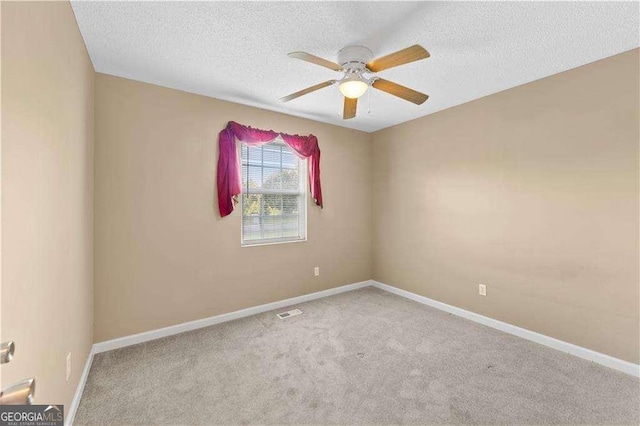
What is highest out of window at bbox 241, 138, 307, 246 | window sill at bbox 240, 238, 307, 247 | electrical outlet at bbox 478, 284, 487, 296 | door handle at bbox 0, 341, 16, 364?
window at bbox 241, 138, 307, 246

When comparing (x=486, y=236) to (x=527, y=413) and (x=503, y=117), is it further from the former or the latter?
(x=527, y=413)

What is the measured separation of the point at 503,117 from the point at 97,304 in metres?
4.28

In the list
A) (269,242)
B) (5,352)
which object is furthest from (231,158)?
(5,352)

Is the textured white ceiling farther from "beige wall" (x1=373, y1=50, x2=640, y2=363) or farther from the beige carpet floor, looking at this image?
the beige carpet floor

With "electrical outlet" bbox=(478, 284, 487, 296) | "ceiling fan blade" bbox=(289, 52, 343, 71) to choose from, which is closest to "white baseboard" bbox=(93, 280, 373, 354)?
"electrical outlet" bbox=(478, 284, 487, 296)

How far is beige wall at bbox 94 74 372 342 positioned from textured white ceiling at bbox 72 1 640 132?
0.33 m

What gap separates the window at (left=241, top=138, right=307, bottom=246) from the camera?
3.45 meters

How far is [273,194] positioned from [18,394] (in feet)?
10.0

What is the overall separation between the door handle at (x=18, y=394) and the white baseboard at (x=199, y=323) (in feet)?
7.56

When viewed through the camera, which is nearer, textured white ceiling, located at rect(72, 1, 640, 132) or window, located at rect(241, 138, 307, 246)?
textured white ceiling, located at rect(72, 1, 640, 132)

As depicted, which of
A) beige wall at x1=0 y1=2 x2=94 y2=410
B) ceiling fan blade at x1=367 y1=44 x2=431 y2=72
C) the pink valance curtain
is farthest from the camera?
the pink valance curtain

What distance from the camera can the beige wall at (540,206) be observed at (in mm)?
2264

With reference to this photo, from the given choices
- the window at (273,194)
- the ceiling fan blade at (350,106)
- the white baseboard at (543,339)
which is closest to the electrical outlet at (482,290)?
the white baseboard at (543,339)

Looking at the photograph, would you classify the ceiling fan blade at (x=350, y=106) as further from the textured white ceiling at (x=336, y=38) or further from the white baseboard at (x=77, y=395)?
the white baseboard at (x=77, y=395)
